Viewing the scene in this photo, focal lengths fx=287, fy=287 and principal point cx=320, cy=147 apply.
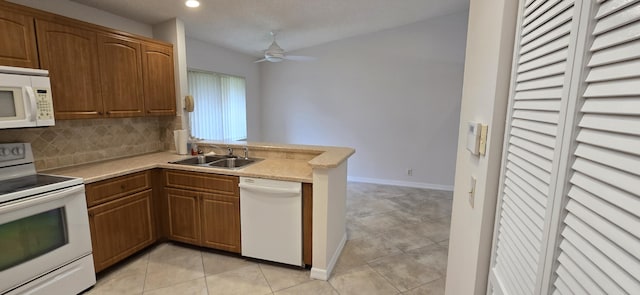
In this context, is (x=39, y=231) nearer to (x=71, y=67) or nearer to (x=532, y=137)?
(x=71, y=67)

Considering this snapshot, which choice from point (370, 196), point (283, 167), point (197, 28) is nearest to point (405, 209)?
point (370, 196)

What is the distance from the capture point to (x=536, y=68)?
0.80 metres

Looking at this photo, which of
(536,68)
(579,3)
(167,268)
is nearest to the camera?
(579,3)

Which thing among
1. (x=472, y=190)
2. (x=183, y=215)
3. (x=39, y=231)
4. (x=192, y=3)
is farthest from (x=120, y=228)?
(x=472, y=190)

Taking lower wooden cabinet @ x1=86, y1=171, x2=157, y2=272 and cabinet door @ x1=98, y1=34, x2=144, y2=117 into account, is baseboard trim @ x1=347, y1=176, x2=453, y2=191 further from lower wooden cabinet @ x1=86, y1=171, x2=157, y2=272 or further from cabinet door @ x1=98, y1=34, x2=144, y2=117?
cabinet door @ x1=98, y1=34, x2=144, y2=117

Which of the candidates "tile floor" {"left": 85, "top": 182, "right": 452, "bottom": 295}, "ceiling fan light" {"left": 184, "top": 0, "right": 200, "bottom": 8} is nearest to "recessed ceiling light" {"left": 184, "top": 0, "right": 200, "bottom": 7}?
"ceiling fan light" {"left": 184, "top": 0, "right": 200, "bottom": 8}

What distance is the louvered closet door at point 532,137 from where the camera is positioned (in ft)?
2.23

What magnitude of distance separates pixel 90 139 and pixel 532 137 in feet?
11.5

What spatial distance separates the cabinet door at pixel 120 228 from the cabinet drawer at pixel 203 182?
271 millimetres

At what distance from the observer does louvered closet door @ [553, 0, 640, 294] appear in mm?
463

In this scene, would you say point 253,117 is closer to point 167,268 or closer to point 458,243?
point 167,268

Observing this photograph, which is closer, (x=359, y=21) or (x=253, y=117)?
(x=359, y=21)

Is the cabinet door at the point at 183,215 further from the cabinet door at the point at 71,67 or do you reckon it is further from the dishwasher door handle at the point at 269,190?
the cabinet door at the point at 71,67

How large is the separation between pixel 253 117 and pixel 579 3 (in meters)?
5.91
